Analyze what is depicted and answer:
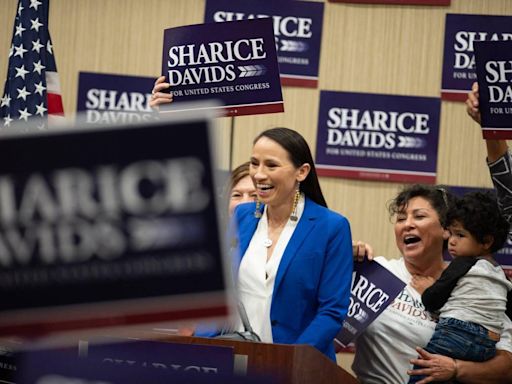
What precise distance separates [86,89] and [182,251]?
5.88m

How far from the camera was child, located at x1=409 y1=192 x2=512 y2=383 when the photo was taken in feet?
11.5

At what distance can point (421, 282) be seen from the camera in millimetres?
3994

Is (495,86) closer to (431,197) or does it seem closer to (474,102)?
(474,102)

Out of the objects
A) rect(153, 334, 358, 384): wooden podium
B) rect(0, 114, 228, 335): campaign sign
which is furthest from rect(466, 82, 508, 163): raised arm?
rect(0, 114, 228, 335): campaign sign

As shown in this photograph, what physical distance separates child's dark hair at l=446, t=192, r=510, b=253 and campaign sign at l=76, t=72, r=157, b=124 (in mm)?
3132

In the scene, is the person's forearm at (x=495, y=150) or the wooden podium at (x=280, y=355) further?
the person's forearm at (x=495, y=150)

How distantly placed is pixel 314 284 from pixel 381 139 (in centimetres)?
311

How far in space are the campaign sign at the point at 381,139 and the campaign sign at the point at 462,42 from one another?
0.16 m

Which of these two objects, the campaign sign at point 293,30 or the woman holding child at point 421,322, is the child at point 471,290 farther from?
the campaign sign at point 293,30

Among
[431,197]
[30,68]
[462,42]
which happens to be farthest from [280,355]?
[462,42]

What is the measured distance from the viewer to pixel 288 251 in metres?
3.41

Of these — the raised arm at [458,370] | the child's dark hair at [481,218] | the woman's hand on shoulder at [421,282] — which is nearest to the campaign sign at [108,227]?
the raised arm at [458,370]

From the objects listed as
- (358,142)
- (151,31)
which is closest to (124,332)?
(358,142)

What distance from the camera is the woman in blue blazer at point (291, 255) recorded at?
131 inches
